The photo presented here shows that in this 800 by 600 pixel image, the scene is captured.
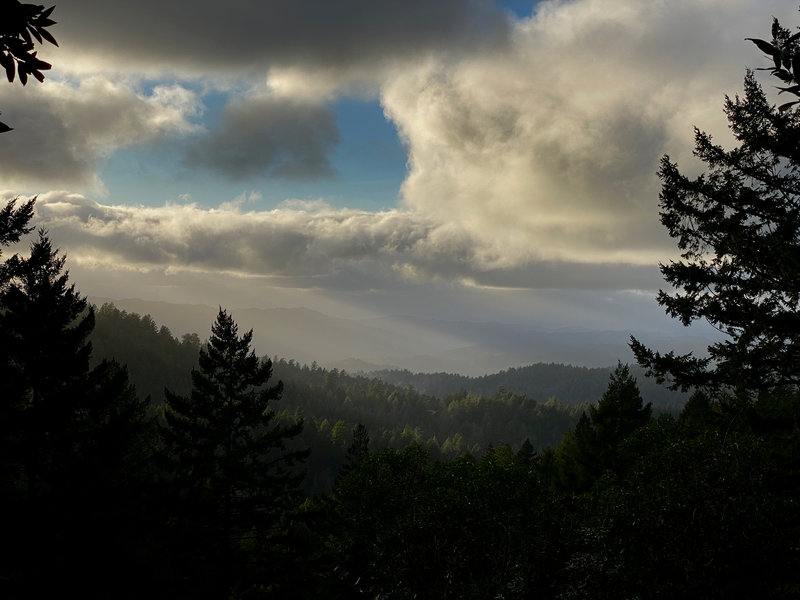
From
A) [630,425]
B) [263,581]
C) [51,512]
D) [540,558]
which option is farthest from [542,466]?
[51,512]

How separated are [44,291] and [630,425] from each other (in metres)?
32.4

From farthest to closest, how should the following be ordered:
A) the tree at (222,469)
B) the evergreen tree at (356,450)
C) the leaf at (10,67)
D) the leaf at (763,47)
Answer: the evergreen tree at (356,450)
the tree at (222,469)
the leaf at (10,67)
the leaf at (763,47)

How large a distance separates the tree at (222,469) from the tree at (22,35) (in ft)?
57.6

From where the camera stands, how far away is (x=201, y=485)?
69.5ft

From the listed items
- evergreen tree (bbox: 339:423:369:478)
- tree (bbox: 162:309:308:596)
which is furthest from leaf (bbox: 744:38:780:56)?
evergreen tree (bbox: 339:423:369:478)

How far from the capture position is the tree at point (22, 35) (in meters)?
3.06

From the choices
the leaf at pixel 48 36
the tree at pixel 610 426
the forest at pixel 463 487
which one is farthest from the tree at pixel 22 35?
the tree at pixel 610 426

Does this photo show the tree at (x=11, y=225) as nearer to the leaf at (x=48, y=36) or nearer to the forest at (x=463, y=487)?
the forest at (x=463, y=487)

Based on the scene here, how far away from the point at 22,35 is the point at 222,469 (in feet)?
67.2

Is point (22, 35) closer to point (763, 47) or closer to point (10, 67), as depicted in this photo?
point (10, 67)

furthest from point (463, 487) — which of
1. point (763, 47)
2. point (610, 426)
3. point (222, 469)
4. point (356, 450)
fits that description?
point (356, 450)

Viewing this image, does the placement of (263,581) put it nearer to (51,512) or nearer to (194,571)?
(194,571)

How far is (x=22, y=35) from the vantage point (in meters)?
3.24

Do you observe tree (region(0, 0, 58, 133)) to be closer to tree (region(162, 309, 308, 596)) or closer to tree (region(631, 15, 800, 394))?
tree (region(631, 15, 800, 394))
